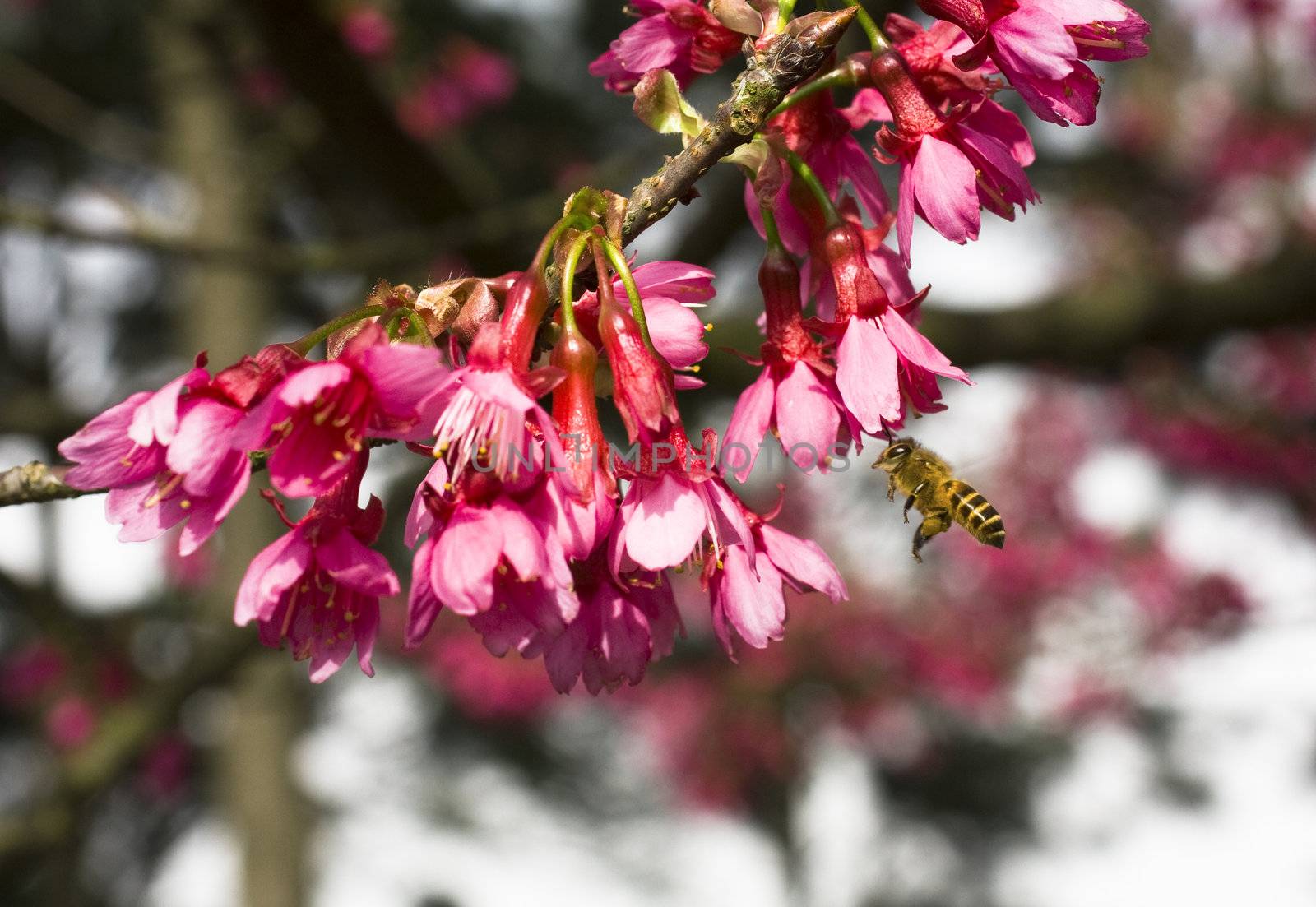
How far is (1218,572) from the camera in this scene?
6566 mm

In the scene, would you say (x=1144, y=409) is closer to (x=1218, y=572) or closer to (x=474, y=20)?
(x=1218, y=572)

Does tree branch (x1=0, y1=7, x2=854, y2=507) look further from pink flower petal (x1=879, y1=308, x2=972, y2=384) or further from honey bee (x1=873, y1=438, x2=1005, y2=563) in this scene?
honey bee (x1=873, y1=438, x2=1005, y2=563)

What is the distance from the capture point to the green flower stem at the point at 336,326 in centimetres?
75

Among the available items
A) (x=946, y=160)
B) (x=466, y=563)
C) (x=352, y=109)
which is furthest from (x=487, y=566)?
(x=352, y=109)

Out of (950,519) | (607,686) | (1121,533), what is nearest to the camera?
(607,686)

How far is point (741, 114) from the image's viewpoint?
29.2 inches

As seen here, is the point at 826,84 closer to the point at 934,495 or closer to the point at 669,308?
the point at 669,308

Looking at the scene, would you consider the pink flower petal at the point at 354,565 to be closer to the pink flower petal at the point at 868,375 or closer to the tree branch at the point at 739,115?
the tree branch at the point at 739,115

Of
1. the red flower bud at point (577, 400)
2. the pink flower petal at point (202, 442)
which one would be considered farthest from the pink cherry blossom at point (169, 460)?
the red flower bud at point (577, 400)

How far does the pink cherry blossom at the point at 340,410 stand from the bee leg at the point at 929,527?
1.86 feet

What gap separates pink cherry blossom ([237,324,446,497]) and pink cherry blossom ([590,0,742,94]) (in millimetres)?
378

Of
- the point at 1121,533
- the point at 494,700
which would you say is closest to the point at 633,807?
the point at 494,700

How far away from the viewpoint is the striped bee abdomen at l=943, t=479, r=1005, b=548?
3.84 feet

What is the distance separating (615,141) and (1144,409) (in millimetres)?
3693
